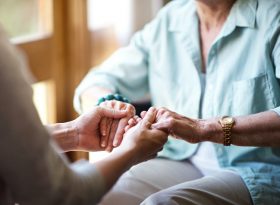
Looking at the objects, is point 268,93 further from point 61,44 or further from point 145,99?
point 61,44

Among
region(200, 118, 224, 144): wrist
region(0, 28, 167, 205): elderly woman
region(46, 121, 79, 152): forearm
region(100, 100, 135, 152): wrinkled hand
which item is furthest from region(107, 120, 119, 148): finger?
region(0, 28, 167, 205): elderly woman

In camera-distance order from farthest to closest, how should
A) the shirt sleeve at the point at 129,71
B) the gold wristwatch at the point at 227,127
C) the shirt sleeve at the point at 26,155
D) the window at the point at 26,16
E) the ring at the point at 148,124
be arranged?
the window at the point at 26,16 → the shirt sleeve at the point at 129,71 → the gold wristwatch at the point at 227,127 → the ring at the point at 148,124 → the shirt sleeve at the point at 26,155

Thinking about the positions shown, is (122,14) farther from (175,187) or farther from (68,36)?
(175,187)

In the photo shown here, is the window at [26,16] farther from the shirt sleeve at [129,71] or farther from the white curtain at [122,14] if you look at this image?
the shirt sleeve at [129,71]

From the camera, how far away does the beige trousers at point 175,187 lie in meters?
1.60

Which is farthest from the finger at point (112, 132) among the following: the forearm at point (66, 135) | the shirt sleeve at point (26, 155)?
the shirt sleeve at point (26, 155)

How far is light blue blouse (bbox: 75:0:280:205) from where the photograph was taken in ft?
5.72

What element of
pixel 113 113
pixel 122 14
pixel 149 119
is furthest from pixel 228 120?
pixel 122 14

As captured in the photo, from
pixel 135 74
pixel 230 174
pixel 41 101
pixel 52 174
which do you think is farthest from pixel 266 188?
pixel 41 101

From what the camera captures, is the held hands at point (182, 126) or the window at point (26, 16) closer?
the held hands at point (182, 126)

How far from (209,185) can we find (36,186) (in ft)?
2.23

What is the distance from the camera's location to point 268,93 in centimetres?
176

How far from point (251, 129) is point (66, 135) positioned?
545 millimetres

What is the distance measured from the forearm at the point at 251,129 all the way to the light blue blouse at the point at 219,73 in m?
0.04
